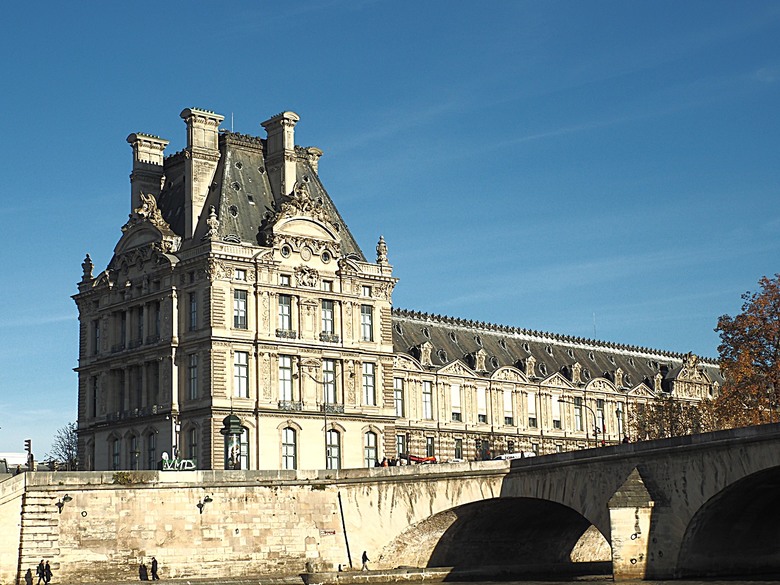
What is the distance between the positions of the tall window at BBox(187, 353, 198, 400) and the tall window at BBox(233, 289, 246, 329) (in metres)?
3.63

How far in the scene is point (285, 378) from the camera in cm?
9706

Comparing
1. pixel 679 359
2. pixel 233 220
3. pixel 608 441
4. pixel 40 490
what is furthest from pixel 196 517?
pixel 679 359

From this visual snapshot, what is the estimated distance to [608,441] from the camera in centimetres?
13150

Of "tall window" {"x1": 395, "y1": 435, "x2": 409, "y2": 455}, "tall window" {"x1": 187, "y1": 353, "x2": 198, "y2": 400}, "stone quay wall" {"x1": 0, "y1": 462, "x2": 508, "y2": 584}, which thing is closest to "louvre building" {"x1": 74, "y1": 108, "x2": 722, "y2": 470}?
"tall window" {"x1": 187, "y1": 353, "x2": 198, "y2": 400}

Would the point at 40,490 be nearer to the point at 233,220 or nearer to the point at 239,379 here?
the point at 239,379

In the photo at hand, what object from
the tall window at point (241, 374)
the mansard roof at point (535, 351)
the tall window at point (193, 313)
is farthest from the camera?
the mansard roof at point (535, 351)

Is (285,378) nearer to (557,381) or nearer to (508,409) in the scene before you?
(508,409)

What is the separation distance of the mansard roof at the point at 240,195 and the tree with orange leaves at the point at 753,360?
28.0 meters

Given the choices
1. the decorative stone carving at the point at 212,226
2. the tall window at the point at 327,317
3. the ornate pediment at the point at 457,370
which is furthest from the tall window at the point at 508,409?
the decorative stone carving at the point at 212,226

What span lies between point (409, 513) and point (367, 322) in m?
25.6

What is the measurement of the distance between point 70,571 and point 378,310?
37.2m

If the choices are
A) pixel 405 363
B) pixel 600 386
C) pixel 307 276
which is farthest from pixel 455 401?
pixel 307 276

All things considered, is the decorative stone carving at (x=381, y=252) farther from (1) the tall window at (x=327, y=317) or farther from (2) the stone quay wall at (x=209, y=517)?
(2) the stone quay wall at (x=209, y=517)

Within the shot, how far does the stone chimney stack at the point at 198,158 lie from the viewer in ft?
327
